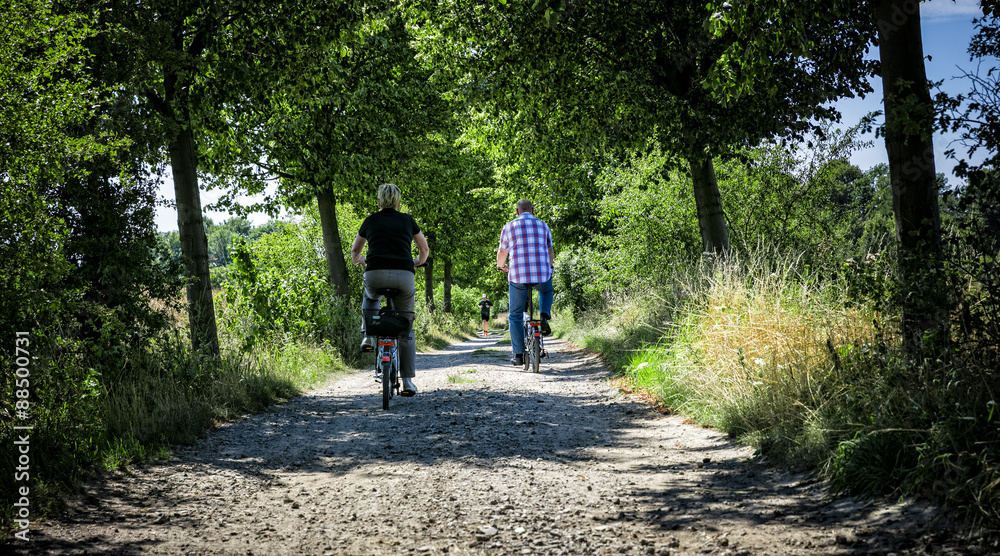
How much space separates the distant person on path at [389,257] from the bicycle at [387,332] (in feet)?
0.24

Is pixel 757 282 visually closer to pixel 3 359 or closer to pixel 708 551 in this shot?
pixel 708 551

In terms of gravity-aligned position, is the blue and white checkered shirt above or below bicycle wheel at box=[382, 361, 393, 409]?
above

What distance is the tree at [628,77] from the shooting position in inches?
407

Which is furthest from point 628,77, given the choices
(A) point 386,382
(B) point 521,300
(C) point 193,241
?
(C) point 193,241

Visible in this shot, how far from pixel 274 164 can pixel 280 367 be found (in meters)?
8.43

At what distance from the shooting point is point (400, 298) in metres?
7.25

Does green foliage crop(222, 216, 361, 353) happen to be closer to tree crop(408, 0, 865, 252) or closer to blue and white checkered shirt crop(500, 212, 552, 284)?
blue and white checkered shirt crop(500, 212, 552, 284)

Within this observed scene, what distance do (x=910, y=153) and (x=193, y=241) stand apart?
7654mm

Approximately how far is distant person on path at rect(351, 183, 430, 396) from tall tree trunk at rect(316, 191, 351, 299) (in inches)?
365

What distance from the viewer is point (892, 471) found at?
128 inches

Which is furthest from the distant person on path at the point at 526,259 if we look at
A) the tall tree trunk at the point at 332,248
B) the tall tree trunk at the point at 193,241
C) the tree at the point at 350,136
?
the tall tree trunk at the point at 332,248

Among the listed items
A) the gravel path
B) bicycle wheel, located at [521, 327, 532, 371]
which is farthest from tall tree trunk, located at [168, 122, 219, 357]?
bicycle wheel, located at [521, 327, 532, 371]

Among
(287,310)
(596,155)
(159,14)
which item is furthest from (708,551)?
(596,155)

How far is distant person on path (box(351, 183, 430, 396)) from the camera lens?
7008 millimetres
